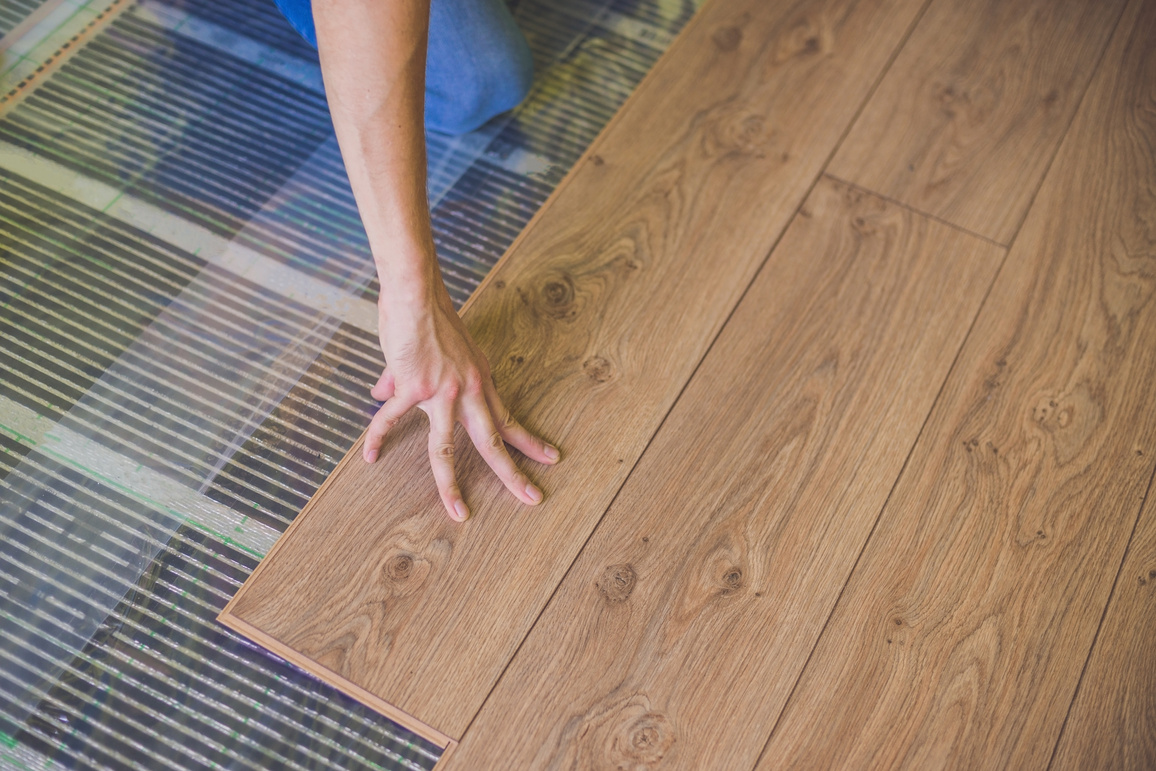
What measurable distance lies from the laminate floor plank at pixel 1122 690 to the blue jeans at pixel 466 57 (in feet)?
3.28

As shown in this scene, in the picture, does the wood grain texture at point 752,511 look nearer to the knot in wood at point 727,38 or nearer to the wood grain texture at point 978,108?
the wood grain texture at point 978,108

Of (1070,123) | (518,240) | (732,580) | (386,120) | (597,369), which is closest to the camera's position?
(386,120)

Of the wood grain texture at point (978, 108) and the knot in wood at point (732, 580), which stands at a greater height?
the wood grain texture at point (978, 108)

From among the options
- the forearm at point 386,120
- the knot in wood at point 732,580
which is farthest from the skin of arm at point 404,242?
the knot in wood at point 732,580

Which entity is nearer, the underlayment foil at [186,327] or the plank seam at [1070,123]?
the underlayment foil at [186,327]

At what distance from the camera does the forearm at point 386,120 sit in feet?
2.73

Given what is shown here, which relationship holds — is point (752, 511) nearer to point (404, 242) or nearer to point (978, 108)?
point (404, 242)

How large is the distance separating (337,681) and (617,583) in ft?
1.00

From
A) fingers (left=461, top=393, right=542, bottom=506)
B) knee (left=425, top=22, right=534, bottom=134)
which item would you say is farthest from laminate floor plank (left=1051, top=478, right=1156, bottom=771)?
knee (left=425, top=22, right=534, bottom=134)

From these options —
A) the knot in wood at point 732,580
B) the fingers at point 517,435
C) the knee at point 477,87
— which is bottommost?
the knot in wood at point 732,580

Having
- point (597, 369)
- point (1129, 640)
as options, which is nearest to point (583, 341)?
point (597, 369)

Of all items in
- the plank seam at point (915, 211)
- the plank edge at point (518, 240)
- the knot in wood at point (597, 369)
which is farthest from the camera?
the plank seam at point (915, 211)

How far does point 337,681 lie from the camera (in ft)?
2.94

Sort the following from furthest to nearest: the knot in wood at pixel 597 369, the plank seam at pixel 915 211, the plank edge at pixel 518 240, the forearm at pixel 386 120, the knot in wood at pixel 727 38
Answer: the knot in wood at pixel 727 38 → the plank seam at pixel 915 211 → the knot in wood at pixel 597 369 → the plank edge at pixel 518 240 → the forearm at pixel 386 120
